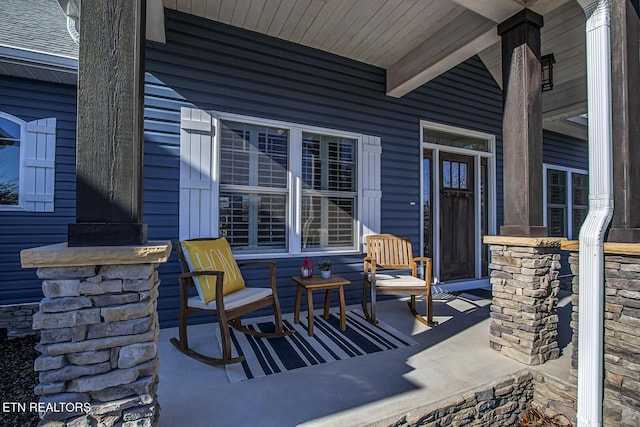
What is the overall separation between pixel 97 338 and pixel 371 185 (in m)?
3.20

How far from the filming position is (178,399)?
1.77 meters

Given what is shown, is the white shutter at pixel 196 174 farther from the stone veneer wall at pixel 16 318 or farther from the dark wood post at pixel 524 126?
the dark wood post at pixel 524 126

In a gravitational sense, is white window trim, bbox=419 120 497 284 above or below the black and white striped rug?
above

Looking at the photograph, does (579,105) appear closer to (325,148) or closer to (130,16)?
(325,148)

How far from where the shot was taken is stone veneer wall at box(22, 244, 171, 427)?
117 centimetres

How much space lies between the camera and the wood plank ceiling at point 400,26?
282 cm

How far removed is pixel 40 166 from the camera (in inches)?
119

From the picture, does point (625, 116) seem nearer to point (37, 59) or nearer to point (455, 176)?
point (455, 176)

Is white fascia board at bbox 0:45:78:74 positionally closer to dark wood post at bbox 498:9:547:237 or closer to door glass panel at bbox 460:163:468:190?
dark wood post at bbox 498:9:547:237

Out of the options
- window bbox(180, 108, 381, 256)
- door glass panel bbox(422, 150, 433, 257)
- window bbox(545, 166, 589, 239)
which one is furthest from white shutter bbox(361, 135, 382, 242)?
window bbox(545, 166, 589, 239)

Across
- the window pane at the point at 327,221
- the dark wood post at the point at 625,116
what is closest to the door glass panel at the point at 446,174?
the window pane at the point at 327,221

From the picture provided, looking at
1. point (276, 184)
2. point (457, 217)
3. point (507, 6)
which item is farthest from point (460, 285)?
point (507, 6)

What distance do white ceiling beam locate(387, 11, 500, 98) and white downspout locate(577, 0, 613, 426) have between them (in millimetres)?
803

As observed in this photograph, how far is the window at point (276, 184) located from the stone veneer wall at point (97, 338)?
1.74 m
